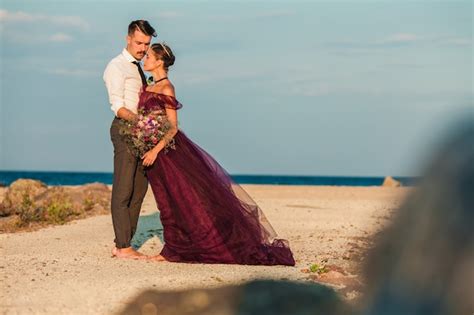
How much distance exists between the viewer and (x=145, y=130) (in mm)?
8984

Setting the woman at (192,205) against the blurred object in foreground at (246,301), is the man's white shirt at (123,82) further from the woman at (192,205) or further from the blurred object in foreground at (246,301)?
the blurred object in foreground at (246,301)

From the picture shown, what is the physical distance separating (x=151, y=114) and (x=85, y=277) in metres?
2.18

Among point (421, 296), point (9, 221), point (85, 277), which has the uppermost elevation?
point (421, 296)

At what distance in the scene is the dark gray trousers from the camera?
30.8ft

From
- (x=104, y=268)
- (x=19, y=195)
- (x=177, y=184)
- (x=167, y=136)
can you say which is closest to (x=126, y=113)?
(x=167, y=136)

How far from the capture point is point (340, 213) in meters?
17.2

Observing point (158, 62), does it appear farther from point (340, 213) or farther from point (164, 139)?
point (340, 213)

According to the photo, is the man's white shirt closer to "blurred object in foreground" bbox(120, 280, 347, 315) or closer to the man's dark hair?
the man's dark hair

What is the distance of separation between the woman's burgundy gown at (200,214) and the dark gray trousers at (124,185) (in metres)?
0.26

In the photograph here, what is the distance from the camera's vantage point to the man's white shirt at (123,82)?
923cm

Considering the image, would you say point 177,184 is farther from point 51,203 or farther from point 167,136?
point 51,203

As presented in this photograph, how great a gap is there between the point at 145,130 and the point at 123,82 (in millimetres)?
721

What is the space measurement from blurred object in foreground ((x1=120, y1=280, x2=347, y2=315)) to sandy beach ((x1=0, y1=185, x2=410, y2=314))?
0.20 metres

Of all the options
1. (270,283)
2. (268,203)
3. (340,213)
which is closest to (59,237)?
(270,283)
